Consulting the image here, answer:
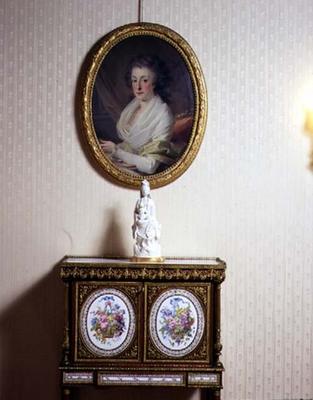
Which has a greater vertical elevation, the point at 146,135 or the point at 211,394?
the point at 146,135

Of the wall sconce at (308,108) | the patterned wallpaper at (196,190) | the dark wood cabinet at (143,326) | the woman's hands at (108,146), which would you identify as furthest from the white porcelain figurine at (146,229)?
the wall sconce at (308,108)

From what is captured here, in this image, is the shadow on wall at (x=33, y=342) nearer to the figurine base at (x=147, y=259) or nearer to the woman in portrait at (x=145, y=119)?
the figurine base at (x=147, y=259)

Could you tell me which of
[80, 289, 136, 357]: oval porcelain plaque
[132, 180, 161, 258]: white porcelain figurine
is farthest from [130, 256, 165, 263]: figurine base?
[80, 289, 136, 357]: oval porcelain plaque

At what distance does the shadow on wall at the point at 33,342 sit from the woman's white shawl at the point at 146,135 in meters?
0.97

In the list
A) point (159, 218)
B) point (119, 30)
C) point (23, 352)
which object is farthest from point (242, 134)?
point (23, 352)

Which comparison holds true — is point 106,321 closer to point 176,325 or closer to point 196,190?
point 176,325

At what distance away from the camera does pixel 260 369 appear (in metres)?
4.36

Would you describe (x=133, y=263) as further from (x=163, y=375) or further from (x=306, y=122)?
(x=306, y=122)

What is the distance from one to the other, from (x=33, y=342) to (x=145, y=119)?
1769 millimetres

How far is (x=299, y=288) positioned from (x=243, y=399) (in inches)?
34.7

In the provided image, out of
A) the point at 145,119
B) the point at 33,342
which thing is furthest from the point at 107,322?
the point at 145,119

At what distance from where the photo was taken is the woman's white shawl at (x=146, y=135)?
4.35 m

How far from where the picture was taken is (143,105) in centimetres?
437

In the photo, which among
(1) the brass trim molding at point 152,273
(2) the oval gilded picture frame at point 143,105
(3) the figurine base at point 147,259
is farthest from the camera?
(2) the oval gilded picture frame at point 143,105
